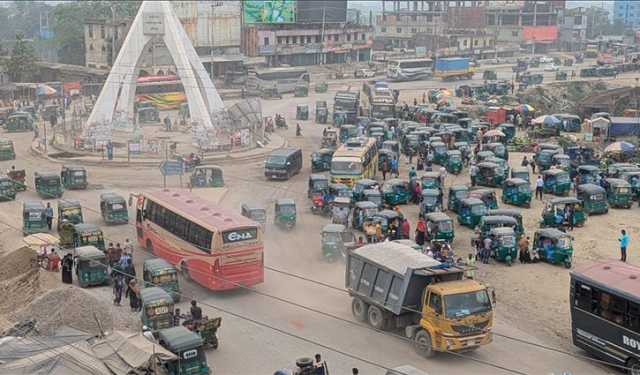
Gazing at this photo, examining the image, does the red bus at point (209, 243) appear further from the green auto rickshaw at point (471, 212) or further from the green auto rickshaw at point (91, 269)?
the green auto rickshaw at point (471, 212)

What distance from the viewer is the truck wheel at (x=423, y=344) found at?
23.0 meters

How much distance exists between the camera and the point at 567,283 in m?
30.2

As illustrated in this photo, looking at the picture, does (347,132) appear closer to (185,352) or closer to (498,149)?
(498,149)

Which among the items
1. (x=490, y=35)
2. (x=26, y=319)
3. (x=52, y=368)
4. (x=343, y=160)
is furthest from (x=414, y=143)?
(x=490, y=35)

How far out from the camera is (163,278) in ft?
88.5

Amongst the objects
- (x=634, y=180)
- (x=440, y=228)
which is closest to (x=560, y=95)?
(x=634, y=180)

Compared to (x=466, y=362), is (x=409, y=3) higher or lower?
higher

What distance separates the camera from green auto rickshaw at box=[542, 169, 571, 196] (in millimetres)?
44375

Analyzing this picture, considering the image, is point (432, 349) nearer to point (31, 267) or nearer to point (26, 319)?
point (26, 319)

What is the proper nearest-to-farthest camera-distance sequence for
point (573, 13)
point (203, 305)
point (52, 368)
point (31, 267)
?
point (52, 368), point (203, 305), point (31, 267), point (573, 13)

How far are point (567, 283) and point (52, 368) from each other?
59.5ft

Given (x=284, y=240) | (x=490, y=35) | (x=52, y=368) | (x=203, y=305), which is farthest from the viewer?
(x=490, y=35)

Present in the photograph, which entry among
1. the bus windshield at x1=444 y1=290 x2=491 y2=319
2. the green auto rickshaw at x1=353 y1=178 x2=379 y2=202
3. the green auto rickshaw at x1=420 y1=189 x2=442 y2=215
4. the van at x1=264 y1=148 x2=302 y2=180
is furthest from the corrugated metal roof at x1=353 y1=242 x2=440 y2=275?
the van at x1=264 y1=148 x2=302 y2=180

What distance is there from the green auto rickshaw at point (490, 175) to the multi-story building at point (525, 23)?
364ft
